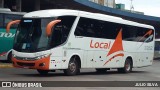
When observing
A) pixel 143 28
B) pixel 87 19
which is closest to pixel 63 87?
pixel 87 19

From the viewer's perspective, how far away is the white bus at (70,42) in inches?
728

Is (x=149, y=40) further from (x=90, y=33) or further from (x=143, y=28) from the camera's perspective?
(x=90, y=33)

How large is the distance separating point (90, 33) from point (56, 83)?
19.9 feet

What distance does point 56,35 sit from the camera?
61.9 feet

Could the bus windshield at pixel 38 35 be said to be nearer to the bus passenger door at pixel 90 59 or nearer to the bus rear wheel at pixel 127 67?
the bus passenger door at pixel 90 59

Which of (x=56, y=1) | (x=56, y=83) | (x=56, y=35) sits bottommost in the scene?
(x=56, y=83)

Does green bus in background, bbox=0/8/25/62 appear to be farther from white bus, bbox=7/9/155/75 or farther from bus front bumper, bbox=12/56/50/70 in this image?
bus front bumper, bbox=12/56/50/70

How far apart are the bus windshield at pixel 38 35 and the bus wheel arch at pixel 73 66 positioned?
1.21 m

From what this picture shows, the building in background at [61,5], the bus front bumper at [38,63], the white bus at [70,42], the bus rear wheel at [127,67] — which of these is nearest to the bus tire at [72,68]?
the white bus at [70,42]

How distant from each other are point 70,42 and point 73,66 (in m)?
1.14

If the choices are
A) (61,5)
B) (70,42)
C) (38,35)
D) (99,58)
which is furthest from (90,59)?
(61,5)

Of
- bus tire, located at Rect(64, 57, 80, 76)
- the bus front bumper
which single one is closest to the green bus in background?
bus tire, located at Rect(64, 57, 80, 76)

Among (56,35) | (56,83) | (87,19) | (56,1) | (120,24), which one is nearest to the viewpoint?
(56,83)

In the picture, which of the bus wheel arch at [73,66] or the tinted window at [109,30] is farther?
the tinted window at [109,30]
